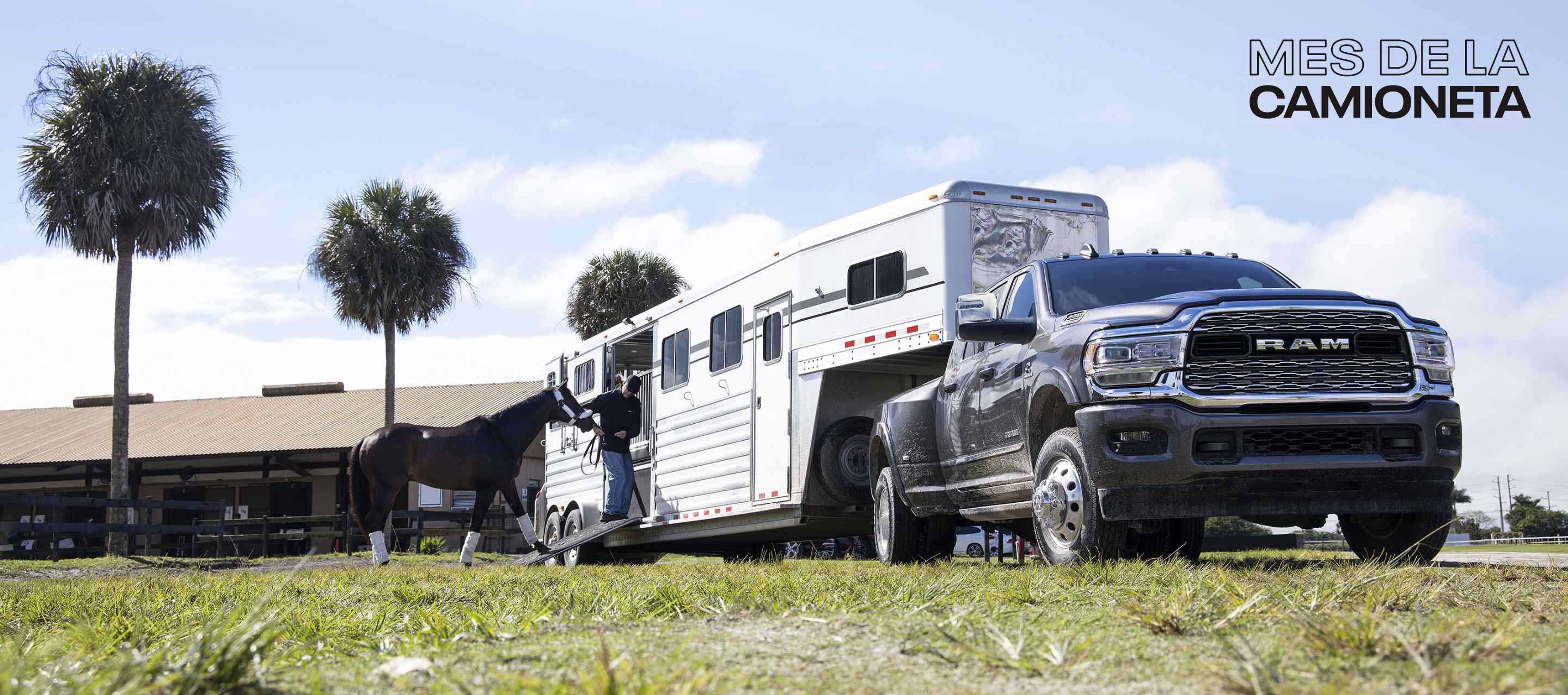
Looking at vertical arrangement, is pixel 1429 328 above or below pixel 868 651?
above

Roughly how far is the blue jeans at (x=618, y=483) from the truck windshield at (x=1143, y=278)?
25.2ft

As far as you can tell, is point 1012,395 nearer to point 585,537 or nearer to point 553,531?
point 585,537

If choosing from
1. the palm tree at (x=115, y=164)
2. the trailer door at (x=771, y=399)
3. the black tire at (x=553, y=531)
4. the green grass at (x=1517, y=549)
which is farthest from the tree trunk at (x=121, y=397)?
the green grass at (x=1517, y=549)

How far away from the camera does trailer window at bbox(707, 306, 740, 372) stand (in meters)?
13.0

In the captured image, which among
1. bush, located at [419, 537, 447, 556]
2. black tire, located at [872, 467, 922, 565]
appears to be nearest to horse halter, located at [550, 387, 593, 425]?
black tire, located at [872, 467, 922, 565]

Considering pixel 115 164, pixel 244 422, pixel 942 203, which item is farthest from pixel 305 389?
pixel 942 203

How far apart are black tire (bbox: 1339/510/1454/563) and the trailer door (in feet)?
16.7

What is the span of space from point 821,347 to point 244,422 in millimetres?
34119

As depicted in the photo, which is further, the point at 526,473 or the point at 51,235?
the point at 526,473

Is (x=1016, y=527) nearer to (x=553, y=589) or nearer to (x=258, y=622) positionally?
(x=553, y=589)

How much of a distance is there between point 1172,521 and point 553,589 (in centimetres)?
363

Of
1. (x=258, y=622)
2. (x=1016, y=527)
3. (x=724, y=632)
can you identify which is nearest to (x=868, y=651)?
(x=724, y=632)

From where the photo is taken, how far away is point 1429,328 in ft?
23.0

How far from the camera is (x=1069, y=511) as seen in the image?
7.08m
